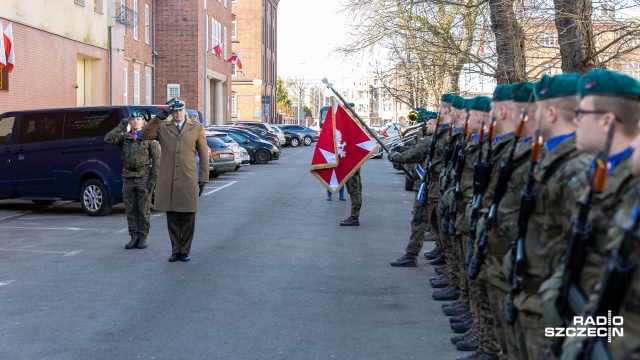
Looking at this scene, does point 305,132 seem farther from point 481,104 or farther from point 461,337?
point 461,337

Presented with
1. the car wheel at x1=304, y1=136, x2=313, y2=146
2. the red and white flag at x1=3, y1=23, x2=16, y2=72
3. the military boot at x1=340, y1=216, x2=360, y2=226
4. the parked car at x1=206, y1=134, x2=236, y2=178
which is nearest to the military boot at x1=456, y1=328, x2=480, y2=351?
the military boot at x1=340, y1=216, x2=360, y2=226

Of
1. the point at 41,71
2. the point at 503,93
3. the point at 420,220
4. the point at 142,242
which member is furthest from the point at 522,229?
the point at 41,71

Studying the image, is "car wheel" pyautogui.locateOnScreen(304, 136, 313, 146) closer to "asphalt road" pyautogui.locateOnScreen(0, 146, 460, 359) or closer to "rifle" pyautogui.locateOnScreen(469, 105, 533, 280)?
"asphalt road" pyautogui.locateOnScreen(0, 146, 460, 359)

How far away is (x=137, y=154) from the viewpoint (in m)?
12.5

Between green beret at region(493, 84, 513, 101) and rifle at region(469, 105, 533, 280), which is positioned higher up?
green beret at region(493, 84, 513, 101)

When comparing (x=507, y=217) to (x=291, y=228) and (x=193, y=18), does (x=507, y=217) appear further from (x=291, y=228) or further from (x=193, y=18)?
(x=193, y=18)

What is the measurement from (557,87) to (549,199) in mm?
629

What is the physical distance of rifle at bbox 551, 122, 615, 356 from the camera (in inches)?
132

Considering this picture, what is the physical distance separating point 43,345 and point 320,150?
29.0 ft

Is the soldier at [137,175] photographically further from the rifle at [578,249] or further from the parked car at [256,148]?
the parked car at [256,148]

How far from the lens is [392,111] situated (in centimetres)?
14525

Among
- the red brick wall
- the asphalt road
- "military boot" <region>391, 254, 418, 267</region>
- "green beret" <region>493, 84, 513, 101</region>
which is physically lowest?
the asphalt road

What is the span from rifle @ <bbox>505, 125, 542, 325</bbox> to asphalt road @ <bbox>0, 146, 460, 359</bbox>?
2.32 metres

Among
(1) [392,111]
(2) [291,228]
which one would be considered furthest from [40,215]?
(1) [392,111]
